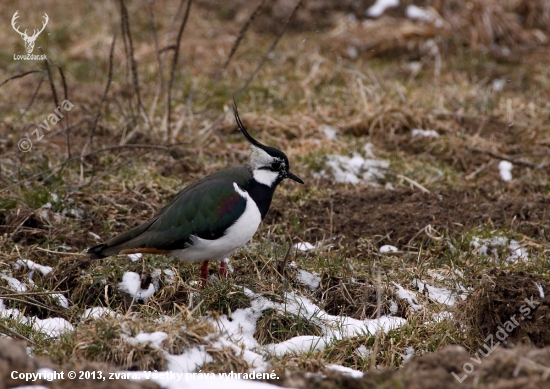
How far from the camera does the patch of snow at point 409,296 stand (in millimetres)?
4312

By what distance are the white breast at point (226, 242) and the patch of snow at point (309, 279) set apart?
1.52 feet

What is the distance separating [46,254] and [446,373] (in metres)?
2.86

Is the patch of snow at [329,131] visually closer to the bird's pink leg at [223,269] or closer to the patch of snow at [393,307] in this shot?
the bird's pink leg at [223,269]

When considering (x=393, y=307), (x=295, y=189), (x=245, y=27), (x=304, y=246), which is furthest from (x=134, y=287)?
(x=245, y=27)

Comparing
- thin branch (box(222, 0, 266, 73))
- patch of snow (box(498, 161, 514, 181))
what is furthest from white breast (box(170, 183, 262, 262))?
patch of snow (box(498, 161, 514, 181))

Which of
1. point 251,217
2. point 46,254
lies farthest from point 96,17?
→ point 251,217

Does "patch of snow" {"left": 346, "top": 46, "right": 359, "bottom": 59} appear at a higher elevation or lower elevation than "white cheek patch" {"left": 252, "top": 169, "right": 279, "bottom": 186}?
lower

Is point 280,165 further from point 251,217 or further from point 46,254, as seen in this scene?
point 46,254

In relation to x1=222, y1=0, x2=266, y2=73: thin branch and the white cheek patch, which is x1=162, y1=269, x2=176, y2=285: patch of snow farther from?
x1=222, y1=0, x2=266, y2=73: thin branch

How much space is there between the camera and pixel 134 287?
171 inches

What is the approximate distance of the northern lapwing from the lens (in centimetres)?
421

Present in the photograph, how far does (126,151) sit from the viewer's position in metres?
6.20

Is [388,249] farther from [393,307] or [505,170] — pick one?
[505,170]

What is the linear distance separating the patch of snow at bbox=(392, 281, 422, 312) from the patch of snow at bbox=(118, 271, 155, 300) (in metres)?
1.43
